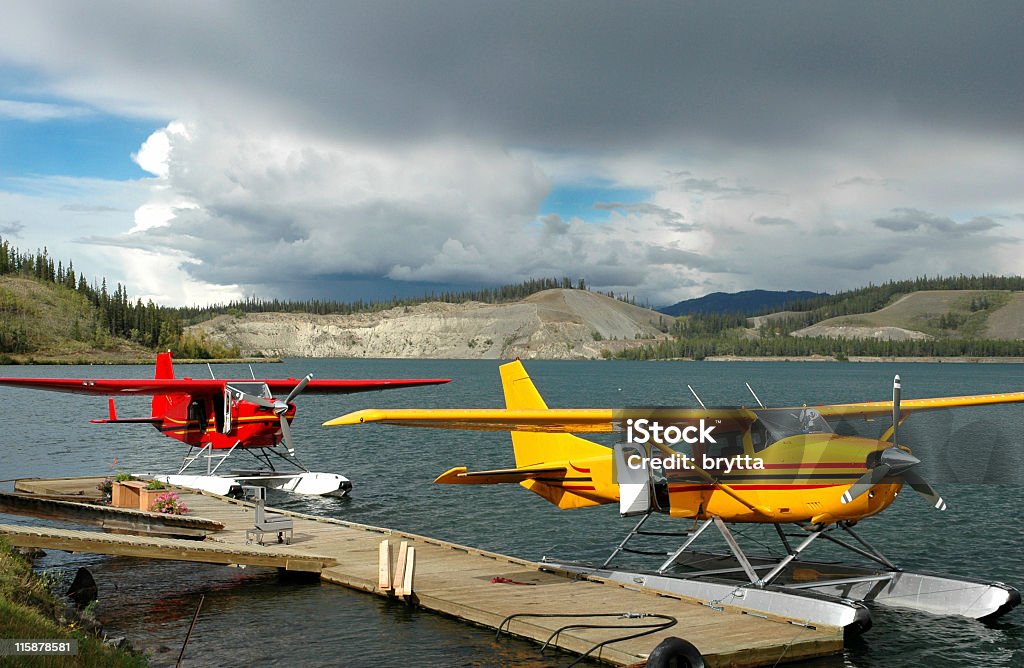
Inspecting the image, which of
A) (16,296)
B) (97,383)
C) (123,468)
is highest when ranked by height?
(16,296)

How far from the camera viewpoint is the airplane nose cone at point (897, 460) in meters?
9.46

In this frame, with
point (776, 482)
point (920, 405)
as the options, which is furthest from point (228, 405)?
point (920, 405)

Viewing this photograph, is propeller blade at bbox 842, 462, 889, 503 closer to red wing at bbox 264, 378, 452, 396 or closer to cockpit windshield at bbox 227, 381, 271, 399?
red wing at bbox 264, 378, 452, 396

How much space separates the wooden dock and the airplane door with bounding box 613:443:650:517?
1085 mm

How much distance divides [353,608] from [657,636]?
4300mm

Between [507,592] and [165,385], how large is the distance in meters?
A: 13.6

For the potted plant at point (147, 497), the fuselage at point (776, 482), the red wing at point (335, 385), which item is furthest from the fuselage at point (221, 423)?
the fuselage at point (776, 482)

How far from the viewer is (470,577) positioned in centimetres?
1207

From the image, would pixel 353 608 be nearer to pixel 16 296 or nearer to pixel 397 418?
pixel 397 418

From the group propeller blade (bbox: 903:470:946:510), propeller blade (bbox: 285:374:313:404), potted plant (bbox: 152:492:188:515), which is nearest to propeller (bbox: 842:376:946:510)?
propeller blade (bbox: 903:470:946:510)

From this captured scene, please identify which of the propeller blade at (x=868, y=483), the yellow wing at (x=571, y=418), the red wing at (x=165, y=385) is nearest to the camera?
the propeller blade at (x=868, y=483)

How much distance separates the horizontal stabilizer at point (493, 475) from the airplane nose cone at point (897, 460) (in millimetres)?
4751

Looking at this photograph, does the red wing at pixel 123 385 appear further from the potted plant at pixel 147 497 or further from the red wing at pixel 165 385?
the potted plant at pixel 147 497

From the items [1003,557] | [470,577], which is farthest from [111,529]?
[1003,557]
